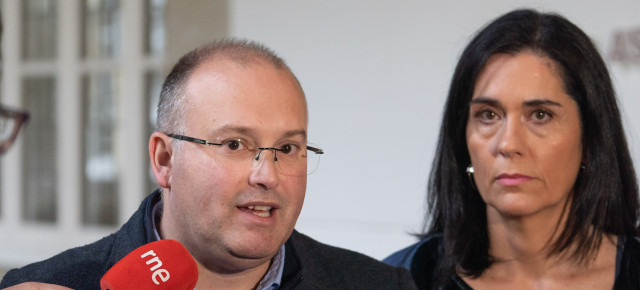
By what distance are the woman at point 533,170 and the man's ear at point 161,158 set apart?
0.94m

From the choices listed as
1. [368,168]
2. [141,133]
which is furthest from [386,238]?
[141,133]

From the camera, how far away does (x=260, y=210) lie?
163cm

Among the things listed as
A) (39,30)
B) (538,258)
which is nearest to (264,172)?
(538,258)

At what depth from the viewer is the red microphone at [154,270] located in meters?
1.35

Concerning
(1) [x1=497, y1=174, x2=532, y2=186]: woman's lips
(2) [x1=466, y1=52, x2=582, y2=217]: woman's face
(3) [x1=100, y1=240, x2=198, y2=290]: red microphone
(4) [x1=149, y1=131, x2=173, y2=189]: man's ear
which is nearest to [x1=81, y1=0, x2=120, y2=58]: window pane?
(2) [x1=466, y1=52, x2=582, y2=217]: woman's face

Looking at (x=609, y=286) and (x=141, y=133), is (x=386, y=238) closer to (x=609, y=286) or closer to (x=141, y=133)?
(x=609, y=286)

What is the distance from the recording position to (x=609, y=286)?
2318 millimetres

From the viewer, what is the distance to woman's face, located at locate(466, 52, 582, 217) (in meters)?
2.21

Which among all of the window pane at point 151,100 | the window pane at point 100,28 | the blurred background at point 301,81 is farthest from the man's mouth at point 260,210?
the window pane at point 100,28

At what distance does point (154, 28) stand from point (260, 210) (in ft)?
15.1

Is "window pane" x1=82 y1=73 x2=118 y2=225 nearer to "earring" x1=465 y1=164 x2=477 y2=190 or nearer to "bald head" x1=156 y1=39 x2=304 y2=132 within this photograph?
"earring" x1=465 y1=164 x2=477 y2=190

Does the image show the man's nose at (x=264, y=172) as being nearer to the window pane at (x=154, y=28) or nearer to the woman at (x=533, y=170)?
the woman at (x=533, y=170)

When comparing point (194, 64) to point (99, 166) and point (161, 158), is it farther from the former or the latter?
point (99, 166)

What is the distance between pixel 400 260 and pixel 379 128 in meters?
1.70
